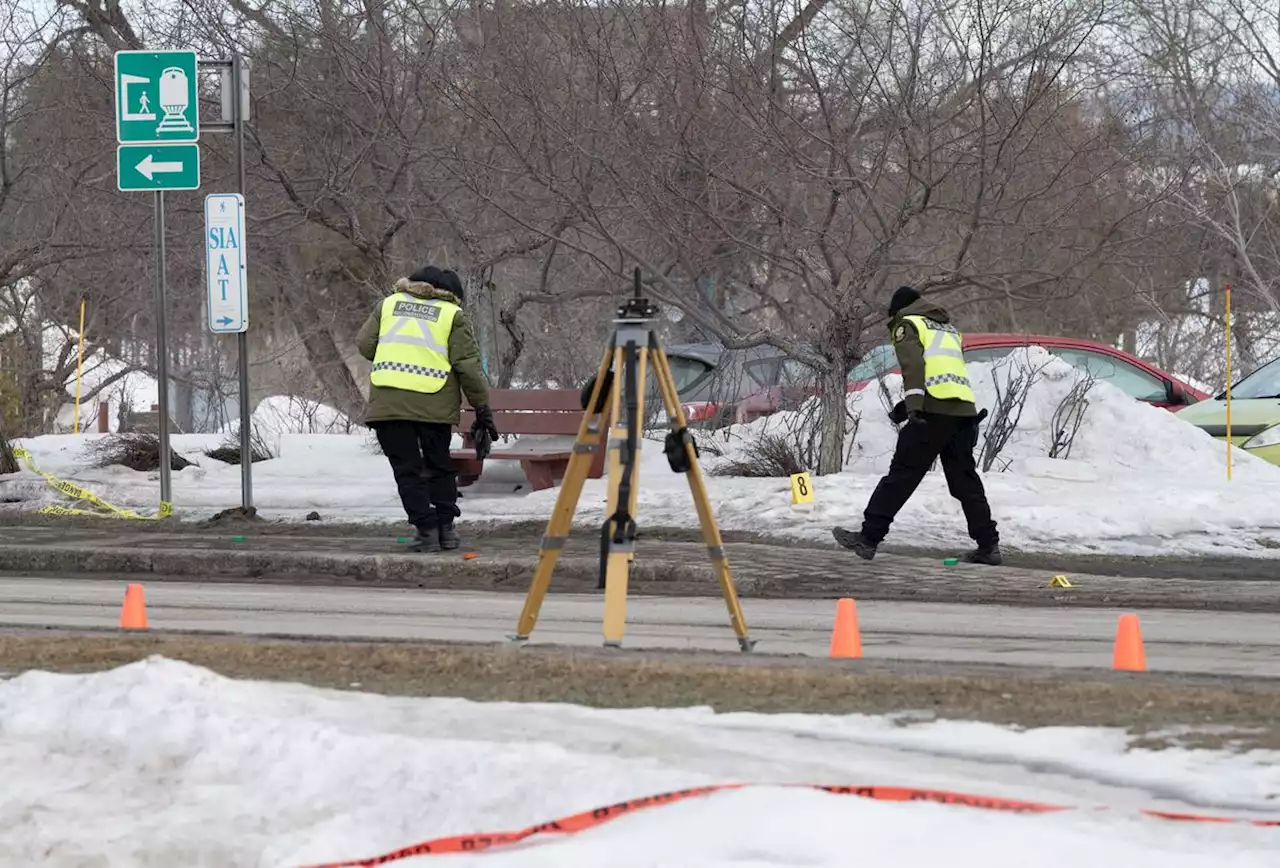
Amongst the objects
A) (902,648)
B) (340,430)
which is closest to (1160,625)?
(902,648)

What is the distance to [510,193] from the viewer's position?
15.2 m

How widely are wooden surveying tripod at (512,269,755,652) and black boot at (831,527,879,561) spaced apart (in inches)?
165

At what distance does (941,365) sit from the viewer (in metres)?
11.1

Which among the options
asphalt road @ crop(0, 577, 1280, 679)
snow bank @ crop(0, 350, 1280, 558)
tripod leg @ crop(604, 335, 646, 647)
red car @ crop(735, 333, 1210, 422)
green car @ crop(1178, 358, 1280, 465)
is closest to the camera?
tripod leg @ crop(604, 335, 646, 647)

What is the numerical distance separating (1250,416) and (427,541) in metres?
8.10

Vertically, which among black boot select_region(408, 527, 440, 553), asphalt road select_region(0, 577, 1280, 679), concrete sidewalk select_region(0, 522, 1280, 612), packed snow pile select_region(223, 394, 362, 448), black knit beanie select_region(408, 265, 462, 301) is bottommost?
asphalt road select_region(0, 577, 1280, 679)

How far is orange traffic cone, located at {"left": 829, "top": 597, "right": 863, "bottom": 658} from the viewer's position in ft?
24.4

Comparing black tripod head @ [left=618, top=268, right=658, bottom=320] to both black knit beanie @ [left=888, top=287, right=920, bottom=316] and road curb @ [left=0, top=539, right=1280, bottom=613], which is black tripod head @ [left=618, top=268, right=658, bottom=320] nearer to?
road curb @ [left=0, top=539, right=1280, bottom=613]

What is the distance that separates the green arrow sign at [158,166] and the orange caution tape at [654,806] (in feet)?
31.5

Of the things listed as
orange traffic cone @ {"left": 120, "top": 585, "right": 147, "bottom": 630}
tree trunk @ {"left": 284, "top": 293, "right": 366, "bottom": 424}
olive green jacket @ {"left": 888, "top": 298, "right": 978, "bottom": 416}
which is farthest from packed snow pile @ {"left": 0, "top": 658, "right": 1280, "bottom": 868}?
tree trunk @ {"left": 284, "top": 293, "right": 366, "bottom": 424}

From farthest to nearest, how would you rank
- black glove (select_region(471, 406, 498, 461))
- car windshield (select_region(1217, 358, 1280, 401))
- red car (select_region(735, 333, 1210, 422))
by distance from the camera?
red car (select_region(735, 333, 1210, 422)) → car windshield (select_region(1217, 358, 1280, 401)) → black glove (select_region(471, 406, 498, 461))

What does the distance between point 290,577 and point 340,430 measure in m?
13.6

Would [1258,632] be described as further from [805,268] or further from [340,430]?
[340,430]

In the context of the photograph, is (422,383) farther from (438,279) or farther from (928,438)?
(928,438)
